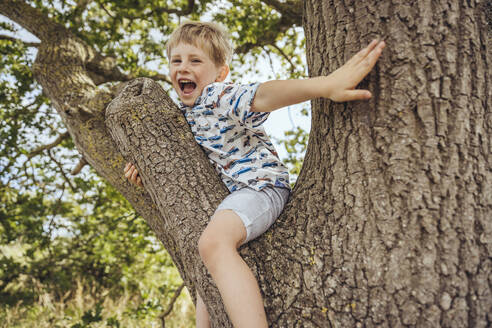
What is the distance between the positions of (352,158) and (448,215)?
41cm

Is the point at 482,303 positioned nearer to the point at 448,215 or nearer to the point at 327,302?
the point at 448,215

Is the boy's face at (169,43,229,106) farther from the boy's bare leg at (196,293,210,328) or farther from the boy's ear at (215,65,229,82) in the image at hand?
the boy's bare leg at (196,293,210,328)

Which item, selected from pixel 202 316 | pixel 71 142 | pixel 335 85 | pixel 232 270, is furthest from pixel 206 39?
pixel 71 142

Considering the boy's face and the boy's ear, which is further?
the boy's ear

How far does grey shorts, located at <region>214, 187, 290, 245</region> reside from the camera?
163 centimetres

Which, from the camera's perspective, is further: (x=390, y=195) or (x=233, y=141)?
(x=233, y=141)

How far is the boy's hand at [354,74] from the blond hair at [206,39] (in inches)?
41.9

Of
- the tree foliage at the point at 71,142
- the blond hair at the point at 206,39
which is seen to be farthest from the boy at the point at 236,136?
the tree foliage at the point at 71,142

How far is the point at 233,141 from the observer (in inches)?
78.3

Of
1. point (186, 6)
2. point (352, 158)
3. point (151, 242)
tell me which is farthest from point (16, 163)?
point (352, 158)

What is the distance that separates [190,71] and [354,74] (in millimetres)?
1131

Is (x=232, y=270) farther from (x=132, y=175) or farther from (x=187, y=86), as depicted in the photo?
(x=187, y=86)

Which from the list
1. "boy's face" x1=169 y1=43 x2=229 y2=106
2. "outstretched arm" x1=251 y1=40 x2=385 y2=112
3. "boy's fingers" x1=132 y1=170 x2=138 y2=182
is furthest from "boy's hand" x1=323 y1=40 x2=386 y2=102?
"boy's fingers" x1=132 y1=170 x2=138 y2=182

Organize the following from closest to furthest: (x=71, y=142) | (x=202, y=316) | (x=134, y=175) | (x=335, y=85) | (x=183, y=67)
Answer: (x=335, y=85) < (x=202, y=316) < (x=134, y=175) < (x=183, y=67) < (x=71, y=142)
